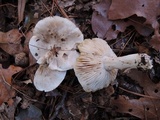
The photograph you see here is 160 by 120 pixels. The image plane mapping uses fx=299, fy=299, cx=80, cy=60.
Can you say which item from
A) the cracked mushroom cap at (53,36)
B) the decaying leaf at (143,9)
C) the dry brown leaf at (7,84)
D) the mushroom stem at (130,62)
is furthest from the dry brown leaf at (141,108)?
the dry brown leaf at (7,84)

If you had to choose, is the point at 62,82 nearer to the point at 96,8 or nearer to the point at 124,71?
the point at 124,71

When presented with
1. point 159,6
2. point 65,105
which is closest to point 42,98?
point 65,105

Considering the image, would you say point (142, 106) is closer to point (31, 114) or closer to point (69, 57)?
point (69, 57)

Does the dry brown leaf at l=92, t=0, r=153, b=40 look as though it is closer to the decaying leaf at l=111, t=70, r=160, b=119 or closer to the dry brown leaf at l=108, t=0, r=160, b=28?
the dry brown leaf at l=108, t=0, r=160, b=28

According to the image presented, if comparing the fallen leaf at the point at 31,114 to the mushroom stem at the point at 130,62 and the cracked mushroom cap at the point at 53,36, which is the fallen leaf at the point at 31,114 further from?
the mushroom stem at the point at 130,62

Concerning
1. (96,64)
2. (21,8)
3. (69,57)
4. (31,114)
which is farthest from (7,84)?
(96,64)
